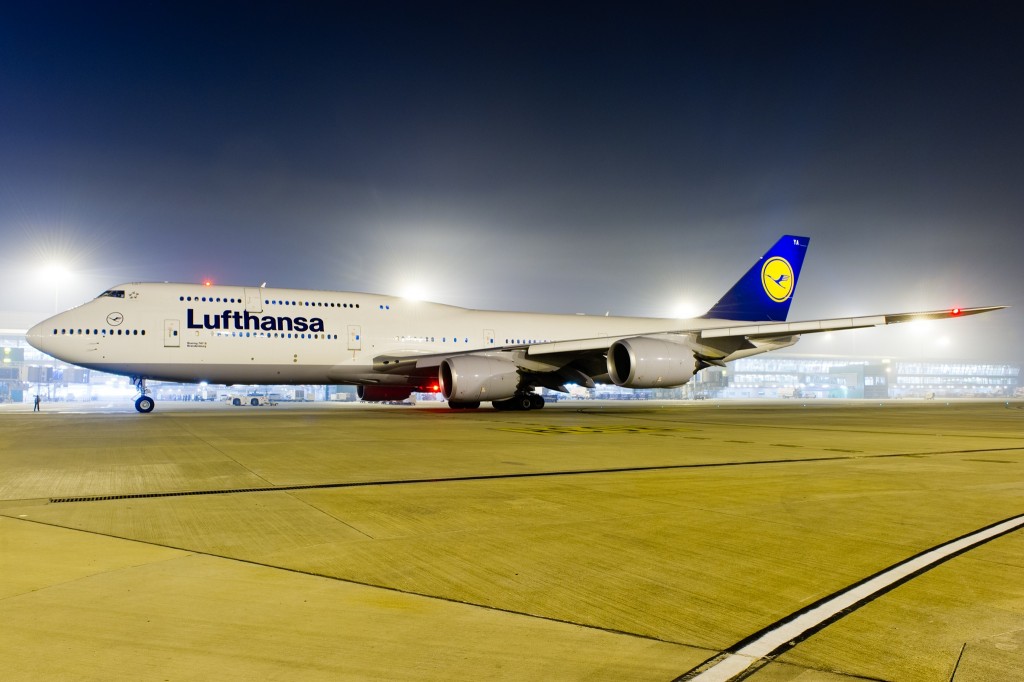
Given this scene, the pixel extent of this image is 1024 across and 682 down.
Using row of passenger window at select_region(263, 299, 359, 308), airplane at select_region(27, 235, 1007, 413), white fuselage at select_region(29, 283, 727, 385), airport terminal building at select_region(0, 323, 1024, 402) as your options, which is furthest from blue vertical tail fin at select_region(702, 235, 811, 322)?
airport terminal building at select_region(0, 323, 1024, 402)

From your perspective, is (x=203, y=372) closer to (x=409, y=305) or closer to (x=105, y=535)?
(x=409, y=305)

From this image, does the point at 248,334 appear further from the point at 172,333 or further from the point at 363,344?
the point at 363,344

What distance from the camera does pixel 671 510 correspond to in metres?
5.80

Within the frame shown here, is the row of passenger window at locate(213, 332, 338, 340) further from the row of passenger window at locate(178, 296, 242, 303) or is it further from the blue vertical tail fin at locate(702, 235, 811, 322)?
the blue vertical tail fin at locate(702, 235, 811, 322)

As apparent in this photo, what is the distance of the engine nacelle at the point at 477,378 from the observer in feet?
63.8

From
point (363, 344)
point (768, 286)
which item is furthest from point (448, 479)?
point (768, 286)

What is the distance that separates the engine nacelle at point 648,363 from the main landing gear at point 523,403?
4865 millimetres

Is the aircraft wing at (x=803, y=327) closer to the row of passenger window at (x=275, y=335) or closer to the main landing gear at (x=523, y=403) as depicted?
the main landing gear at (x=523, y=403)

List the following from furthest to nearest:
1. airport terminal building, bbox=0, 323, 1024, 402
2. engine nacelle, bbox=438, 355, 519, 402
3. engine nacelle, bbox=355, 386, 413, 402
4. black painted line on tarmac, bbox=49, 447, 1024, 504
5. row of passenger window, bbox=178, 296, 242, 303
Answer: airport terminal building, bbox=0, 323, 1024, 402 → engine nacelle, bbox=355, 386, 413, 402 → row of passenger window, bbox=178, 296, 242, 303 → engine nacelle, bbox=438, 355, 519, 402 → black painted line on tarmac, bbox=49, 447, 1024, 504

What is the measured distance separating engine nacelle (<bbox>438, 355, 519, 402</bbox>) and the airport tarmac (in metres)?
10.9

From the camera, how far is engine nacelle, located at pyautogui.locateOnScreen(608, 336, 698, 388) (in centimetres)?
1983

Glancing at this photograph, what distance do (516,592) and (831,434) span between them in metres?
13.3

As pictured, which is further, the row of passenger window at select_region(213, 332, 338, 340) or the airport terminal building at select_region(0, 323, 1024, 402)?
the airport terminal building at select_region(0, 323, 1024, 402)

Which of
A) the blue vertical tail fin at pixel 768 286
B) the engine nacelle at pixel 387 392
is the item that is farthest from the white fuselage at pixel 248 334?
the blue vertical tail fin at pixel 768 286
